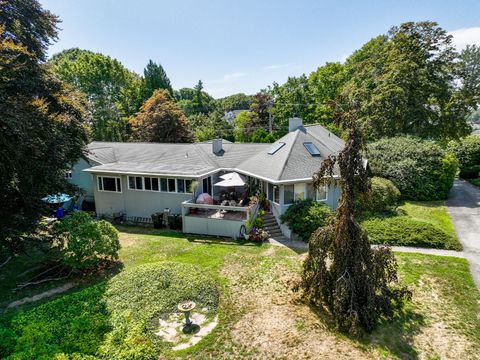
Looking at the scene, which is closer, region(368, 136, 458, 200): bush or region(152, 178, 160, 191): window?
region(152, 178, 160, 191): window

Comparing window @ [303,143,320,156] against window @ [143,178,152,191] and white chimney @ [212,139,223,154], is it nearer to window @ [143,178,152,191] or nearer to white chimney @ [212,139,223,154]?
white chimney @ [212,139,223,154]

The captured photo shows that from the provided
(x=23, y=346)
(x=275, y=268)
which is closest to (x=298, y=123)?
(x=275, y=268)

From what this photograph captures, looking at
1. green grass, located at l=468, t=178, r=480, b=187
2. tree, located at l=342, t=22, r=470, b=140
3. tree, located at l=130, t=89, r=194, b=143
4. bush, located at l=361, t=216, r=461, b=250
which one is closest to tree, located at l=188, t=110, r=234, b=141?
tree, located at l=130, t=89, r=194, b=143

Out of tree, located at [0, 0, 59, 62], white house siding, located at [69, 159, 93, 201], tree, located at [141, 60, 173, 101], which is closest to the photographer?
tree, located at [0, 0, 59, 62]

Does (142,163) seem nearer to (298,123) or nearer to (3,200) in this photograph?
(3,200)

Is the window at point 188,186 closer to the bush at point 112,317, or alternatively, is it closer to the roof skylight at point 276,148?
the roof skylight at point 276,148

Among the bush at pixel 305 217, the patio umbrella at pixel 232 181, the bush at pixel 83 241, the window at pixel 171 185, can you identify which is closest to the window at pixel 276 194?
the bush at pixel 305 217

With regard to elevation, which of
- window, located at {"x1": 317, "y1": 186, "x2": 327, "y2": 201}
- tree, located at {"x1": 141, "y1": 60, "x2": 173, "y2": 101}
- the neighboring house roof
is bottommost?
window, located at {"x1": 317, "y1": 186, "x2": 327, "y2": 201}
